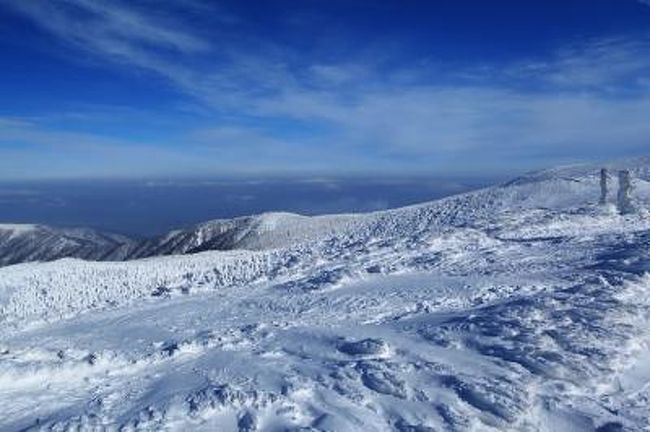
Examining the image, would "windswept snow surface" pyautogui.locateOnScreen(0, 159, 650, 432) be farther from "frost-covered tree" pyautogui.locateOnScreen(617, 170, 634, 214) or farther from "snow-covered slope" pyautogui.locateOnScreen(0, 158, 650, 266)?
"snow-covered slope" pyautogui.locateOnScreen(0, 158, 650, 266)

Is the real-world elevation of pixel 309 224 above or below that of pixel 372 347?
below

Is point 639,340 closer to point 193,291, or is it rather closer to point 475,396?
point 475,396

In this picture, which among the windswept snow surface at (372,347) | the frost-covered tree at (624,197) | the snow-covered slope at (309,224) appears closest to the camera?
the windswept snow surface at (372,347)

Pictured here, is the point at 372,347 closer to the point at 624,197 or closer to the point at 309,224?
the point at 624,197

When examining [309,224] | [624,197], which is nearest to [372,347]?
[624,197]

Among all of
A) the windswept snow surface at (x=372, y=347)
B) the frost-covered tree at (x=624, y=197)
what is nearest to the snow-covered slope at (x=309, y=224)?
the frost-covered tree at (x=624, y=197)

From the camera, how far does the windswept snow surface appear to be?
11.8 metres

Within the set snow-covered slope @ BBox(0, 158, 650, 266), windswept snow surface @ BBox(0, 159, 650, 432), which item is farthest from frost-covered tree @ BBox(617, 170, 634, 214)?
windswept snow surface @ BBox(0, 159, 650, 432)

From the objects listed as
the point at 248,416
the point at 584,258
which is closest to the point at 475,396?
the point at 248,416

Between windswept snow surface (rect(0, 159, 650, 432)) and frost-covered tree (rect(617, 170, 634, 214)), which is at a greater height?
frost-covered tree (rect(617, 170, 634, 214))

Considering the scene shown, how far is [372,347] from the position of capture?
1443 centimetres

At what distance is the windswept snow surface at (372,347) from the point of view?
38.6 feet

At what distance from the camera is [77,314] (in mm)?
23391

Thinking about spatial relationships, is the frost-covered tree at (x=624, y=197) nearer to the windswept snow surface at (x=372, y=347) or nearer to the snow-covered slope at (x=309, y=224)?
the snow-covered slope at (x=309, y=224)
